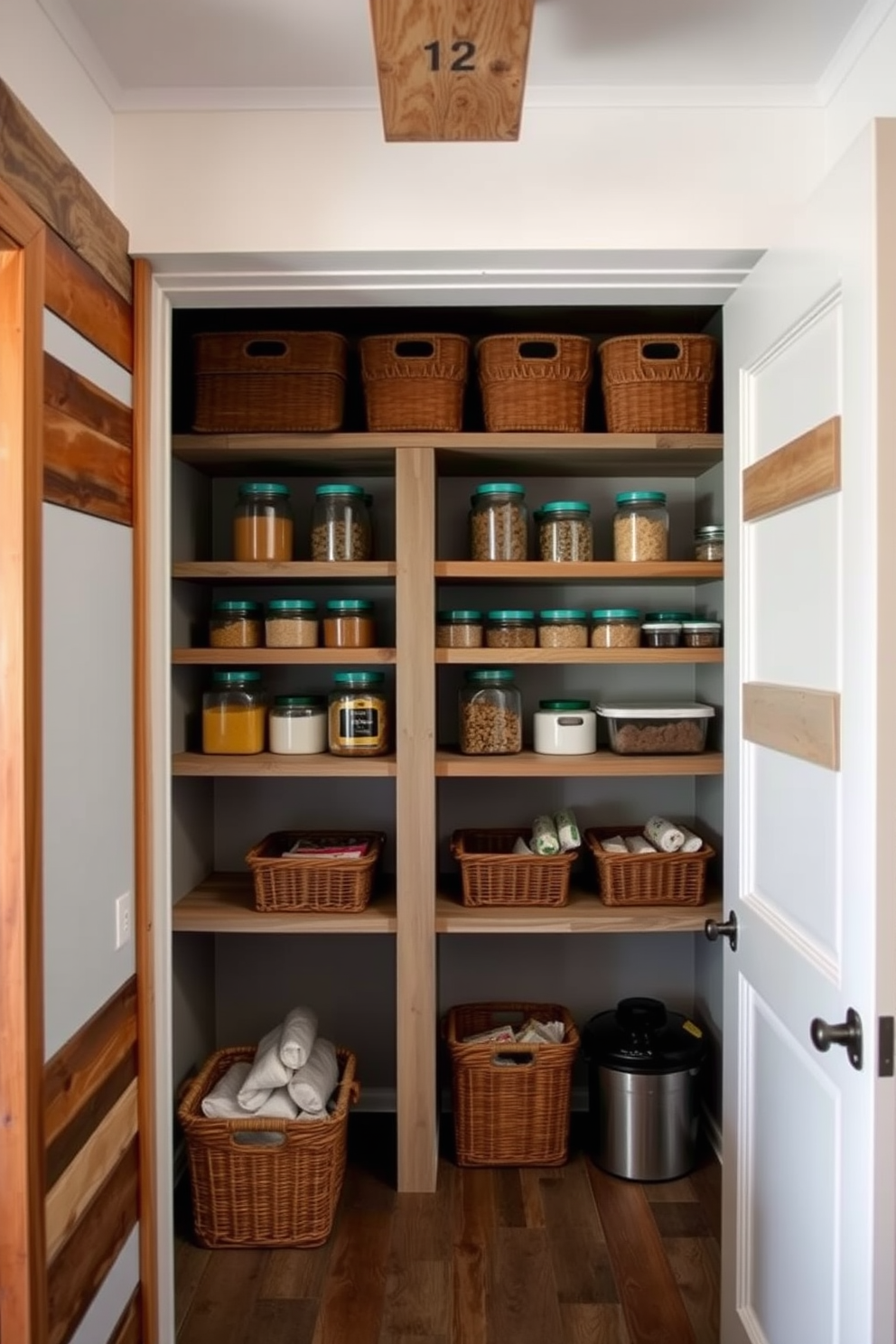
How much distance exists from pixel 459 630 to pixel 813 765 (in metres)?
1.24

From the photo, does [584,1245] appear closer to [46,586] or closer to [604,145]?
[46,586]

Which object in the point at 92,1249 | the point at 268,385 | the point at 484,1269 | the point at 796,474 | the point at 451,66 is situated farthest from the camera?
the point at 268,385

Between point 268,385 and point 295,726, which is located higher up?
point 268,385

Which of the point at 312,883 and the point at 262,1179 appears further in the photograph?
the point at 312,883

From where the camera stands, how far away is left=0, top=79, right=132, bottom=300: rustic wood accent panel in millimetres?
1209

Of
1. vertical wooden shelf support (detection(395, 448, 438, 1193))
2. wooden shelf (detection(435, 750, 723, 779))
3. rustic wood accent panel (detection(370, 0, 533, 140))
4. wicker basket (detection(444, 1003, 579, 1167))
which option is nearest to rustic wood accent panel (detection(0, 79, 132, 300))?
rustic wood accent panel (detection(370, 0, 533, 140))

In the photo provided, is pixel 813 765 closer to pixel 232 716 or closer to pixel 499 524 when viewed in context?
pixel 499 524

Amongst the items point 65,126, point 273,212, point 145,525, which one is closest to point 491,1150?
point 145,525

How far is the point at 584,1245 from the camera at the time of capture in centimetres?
218

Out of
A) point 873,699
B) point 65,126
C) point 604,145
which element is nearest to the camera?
point 873,699

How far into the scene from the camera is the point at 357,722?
7.91 feet

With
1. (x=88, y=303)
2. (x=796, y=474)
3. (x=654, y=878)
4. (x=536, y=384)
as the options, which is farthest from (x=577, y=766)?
(x=88, y=303)

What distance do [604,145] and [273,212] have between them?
611 millimetres

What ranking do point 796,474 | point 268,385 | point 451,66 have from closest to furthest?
point 451,66 < point 796,474 < point 268,385
